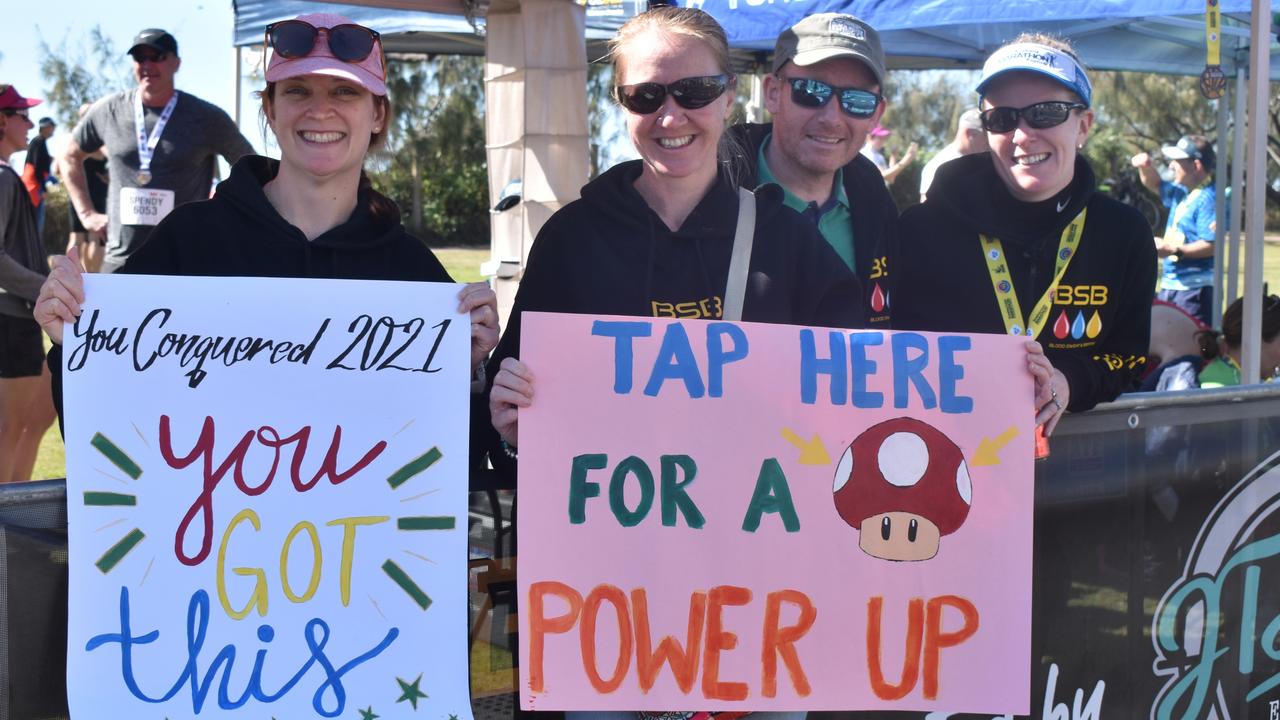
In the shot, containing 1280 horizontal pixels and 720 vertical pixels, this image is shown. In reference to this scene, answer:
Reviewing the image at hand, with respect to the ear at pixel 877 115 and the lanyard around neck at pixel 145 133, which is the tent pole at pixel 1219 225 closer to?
the ear at pixel 877 115

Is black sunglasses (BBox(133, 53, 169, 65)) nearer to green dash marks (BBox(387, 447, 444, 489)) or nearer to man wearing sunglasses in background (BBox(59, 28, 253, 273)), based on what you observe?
man wearing sunglasses in background (BBox(59, 28, 253, 273))

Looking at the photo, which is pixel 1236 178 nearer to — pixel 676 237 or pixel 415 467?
pixel 676 237

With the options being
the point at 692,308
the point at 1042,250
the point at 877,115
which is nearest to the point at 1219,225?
the point at 1042,250

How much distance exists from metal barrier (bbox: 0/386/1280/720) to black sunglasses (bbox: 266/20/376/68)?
96cm

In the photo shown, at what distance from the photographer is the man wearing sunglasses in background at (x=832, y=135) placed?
2.85m

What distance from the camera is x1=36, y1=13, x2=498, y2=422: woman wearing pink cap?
237cm

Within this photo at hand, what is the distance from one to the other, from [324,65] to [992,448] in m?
1.53

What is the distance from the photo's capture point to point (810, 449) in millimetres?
2434

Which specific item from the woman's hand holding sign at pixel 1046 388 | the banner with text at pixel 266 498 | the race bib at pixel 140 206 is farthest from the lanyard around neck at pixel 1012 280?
the race bib at pixel 140 206

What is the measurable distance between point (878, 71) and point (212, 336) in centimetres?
161

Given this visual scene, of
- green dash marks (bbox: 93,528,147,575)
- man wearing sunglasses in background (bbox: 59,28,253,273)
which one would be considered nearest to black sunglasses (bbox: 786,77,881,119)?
green dash marks (bbox: 93,528,147,575)

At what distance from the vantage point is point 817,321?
2.48m

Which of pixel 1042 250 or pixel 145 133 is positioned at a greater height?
pixel 145 133

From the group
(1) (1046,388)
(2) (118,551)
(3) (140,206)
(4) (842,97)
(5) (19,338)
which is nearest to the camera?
(2) (118,551)
